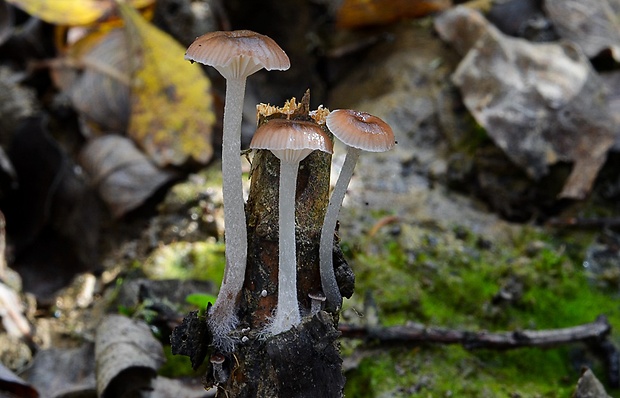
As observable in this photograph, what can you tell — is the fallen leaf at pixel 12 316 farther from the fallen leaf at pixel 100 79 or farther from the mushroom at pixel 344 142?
the mushroom at pixel 344 142

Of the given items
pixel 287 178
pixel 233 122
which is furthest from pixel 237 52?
pixel 287 178

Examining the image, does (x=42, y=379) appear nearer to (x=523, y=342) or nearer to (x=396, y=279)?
(x=396, y=279)

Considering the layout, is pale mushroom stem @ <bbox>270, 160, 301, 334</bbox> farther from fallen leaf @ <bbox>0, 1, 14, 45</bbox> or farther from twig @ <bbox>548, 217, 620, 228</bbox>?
fallen leaf @ <bbox>0, 1, 14, 45</bbox>

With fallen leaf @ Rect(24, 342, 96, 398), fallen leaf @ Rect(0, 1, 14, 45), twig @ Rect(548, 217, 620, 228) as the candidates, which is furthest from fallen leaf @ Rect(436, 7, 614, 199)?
fallen leaf @ Rect(0, 1, 14, 45)

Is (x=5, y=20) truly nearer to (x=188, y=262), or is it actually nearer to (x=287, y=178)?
(x=188, y=262)

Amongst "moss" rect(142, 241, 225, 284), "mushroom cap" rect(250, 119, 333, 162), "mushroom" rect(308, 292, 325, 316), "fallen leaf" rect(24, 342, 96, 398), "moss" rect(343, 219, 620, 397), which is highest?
"mushroom cap" rect(250, 119, 333, 162)

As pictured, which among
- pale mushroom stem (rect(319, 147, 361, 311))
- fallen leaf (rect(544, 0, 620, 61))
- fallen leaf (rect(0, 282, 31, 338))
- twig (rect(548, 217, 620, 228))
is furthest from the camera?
fallen leaf (rect(544, 0, 620, 61))

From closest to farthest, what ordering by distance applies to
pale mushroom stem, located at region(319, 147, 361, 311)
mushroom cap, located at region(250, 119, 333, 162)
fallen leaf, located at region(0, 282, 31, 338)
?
1. mushroom cap, located at region(250, 119, 333, 162)
2. pale mushroom stem, located at region(319, 147, 361, 311)
3. fallen leaf, located at region(0, 282, 31, 338)
